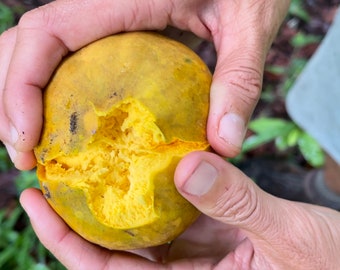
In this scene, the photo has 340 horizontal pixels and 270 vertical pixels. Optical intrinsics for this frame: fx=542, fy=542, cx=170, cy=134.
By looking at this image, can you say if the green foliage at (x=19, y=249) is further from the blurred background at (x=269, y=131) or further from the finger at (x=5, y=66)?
the finger at (x=5, y=66)

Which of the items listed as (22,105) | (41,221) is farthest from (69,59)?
(41,221)

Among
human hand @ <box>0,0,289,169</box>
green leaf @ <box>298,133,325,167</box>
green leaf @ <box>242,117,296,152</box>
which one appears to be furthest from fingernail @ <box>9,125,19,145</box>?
green leaf @ <box>298,133,325,167</box>

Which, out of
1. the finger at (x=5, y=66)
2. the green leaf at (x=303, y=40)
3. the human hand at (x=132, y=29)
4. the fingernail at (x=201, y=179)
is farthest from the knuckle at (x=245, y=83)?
the green leaf at (x=303, y=40)

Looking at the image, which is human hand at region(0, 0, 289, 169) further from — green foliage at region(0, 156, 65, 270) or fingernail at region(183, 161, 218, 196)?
green foliage at region(0, 156, 65, 270)

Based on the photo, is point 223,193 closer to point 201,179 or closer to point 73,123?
point 201,179

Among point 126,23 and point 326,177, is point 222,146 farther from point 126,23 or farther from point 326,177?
point 326,177

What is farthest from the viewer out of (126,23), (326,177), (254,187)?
(326,177)

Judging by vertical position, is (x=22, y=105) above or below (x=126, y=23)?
below
